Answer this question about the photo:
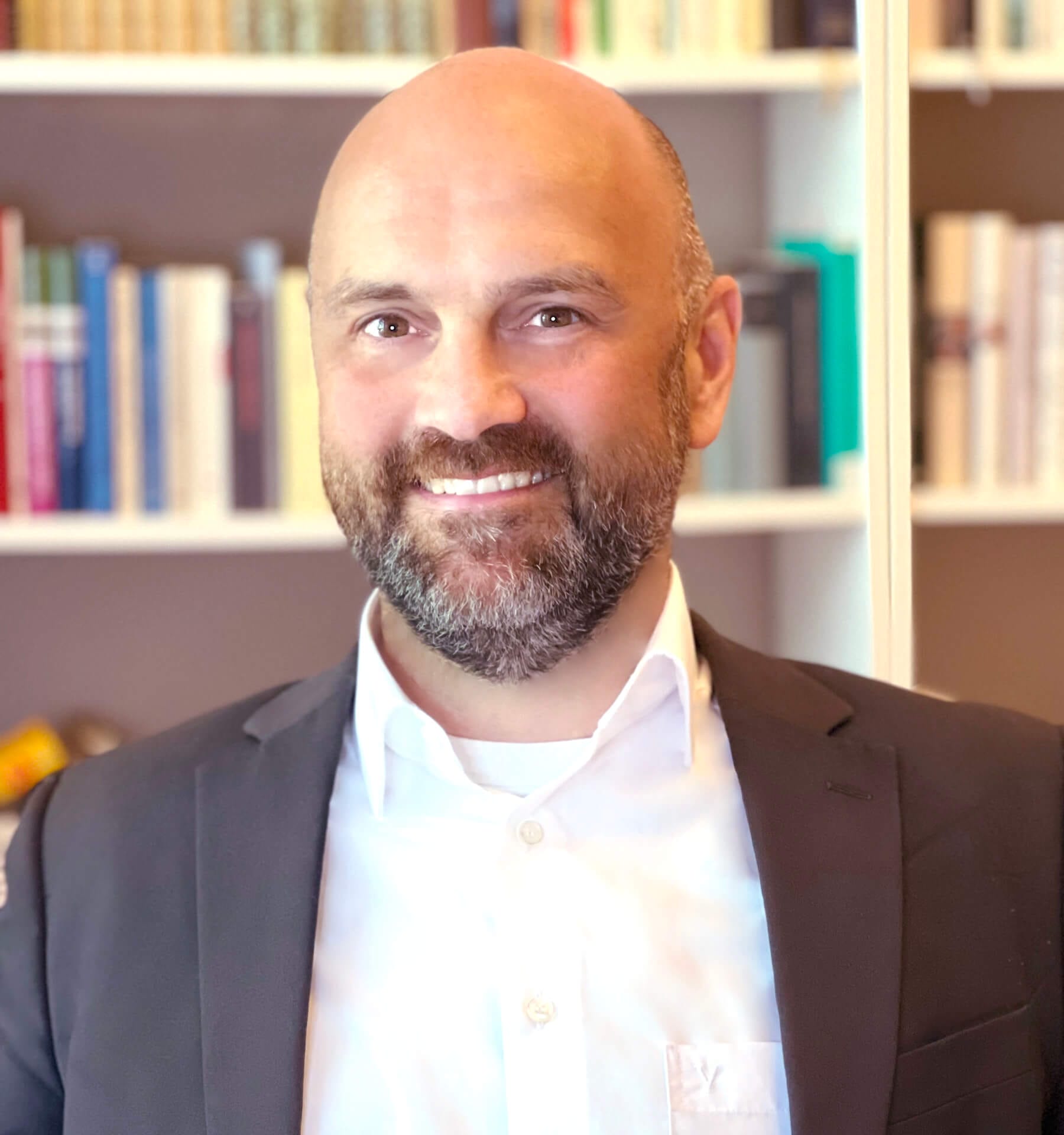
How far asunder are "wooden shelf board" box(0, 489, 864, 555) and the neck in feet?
1.35

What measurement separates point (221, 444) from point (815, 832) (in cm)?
83

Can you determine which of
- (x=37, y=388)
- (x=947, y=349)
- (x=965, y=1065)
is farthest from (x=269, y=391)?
(x=965, y=1065)

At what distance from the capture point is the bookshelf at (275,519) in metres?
1.47

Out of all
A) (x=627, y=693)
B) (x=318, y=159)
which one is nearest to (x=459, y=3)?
(x=318, y=159)

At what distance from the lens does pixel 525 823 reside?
1004mm

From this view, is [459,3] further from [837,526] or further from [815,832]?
[815,832]

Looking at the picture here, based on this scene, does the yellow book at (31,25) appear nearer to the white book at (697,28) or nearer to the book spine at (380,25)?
the book spine at (380,25)

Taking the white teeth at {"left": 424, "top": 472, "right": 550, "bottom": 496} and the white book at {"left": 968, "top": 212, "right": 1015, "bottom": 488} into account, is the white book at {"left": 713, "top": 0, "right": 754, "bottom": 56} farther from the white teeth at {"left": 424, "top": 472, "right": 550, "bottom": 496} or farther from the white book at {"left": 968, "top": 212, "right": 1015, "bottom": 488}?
the white teeth at {"left": 424, "top": 472, "right": 550, "bottom": 496}

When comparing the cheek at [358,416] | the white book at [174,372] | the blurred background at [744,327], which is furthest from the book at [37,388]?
the cheek at [358,416]

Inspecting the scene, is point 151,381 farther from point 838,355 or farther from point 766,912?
point 766,912

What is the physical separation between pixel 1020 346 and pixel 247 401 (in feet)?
2.81

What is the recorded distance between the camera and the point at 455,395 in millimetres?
978

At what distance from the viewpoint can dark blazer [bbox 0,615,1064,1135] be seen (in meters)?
0.94

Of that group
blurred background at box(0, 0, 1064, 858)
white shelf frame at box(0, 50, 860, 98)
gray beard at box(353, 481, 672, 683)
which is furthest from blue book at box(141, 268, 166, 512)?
gray beard at box(353, 481, 672, 683)
